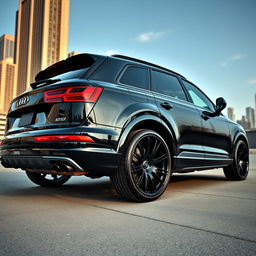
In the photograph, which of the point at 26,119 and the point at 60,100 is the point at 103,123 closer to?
the point at 60,100

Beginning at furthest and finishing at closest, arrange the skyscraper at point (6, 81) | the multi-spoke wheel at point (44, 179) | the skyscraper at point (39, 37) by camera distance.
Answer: the skyscraper at point (6, 81) → the skyscraper at point (39, 37) → the multi-spoke wheel at point (44, 179)

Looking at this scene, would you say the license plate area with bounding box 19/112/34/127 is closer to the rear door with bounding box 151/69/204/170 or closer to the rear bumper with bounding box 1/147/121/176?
the rear bumper with bounding box 1/147/121/176

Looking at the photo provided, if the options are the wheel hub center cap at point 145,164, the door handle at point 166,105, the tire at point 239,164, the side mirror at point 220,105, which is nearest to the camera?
the wheel hub center cap at point 145,164

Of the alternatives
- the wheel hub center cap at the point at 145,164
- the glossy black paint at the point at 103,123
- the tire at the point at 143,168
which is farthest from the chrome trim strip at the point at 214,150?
the wheel hub center cap at the point at 145,164

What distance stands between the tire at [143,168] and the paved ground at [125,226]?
0.14 m

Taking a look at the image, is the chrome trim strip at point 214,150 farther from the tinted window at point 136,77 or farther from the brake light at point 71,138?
the brake light at point 71,138

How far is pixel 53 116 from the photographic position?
2.74 m

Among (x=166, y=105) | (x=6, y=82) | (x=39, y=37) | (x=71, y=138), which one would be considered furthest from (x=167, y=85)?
(x=6, y=82)

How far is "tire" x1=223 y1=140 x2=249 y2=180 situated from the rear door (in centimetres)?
140

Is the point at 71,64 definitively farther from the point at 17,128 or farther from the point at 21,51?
the point at 21,51

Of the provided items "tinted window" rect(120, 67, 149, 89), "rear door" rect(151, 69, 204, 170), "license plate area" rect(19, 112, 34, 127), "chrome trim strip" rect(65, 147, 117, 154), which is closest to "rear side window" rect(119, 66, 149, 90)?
"tinted window" rect(120, 67, 149, 89)

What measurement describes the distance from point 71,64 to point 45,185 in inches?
81.1

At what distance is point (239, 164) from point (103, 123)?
3583 millimetres

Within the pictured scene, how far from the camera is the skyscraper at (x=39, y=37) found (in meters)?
142
